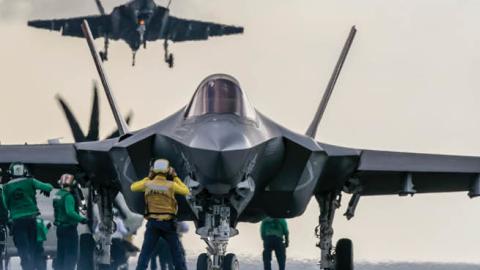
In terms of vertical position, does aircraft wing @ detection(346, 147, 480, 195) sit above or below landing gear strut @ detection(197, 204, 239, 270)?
above

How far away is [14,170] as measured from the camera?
16.0 meters

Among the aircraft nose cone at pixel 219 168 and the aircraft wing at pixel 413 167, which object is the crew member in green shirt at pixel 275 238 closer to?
the aircraft wing at pixel 413 167

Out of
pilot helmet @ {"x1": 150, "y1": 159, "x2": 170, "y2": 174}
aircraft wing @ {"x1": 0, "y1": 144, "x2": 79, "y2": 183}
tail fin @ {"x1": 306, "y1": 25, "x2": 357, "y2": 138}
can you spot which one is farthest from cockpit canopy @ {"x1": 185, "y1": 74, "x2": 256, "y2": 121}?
tail fin @ {"x1": 306, "y1": 25, "x2": 357, "y2": 138}

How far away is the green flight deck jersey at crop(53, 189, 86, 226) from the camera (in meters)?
16.3

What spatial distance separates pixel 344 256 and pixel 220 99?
→ 13.4 ft

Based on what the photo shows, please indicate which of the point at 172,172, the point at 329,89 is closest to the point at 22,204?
the point at 172,172

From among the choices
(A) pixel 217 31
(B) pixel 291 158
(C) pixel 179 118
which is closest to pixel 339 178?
(B) pixel 291 158

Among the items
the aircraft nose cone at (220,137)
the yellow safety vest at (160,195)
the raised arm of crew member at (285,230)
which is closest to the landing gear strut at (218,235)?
the yellow safety vest at (160,195)

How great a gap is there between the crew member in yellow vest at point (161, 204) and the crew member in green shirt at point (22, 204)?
2.71 m

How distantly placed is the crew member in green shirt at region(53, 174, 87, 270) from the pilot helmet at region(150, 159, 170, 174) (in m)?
3.27

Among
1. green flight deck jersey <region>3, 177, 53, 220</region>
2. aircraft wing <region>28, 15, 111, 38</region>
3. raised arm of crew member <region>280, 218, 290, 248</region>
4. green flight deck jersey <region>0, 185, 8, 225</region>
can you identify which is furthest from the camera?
aircraft wing <region>28, 15, 111, 38</region>

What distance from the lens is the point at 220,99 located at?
14.0 meters

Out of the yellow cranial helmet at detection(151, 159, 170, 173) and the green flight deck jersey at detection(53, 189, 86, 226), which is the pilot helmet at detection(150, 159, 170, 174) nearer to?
the yellow cranial helmet at detection(151, 159, 170, 173)

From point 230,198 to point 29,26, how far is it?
44.5 meters
